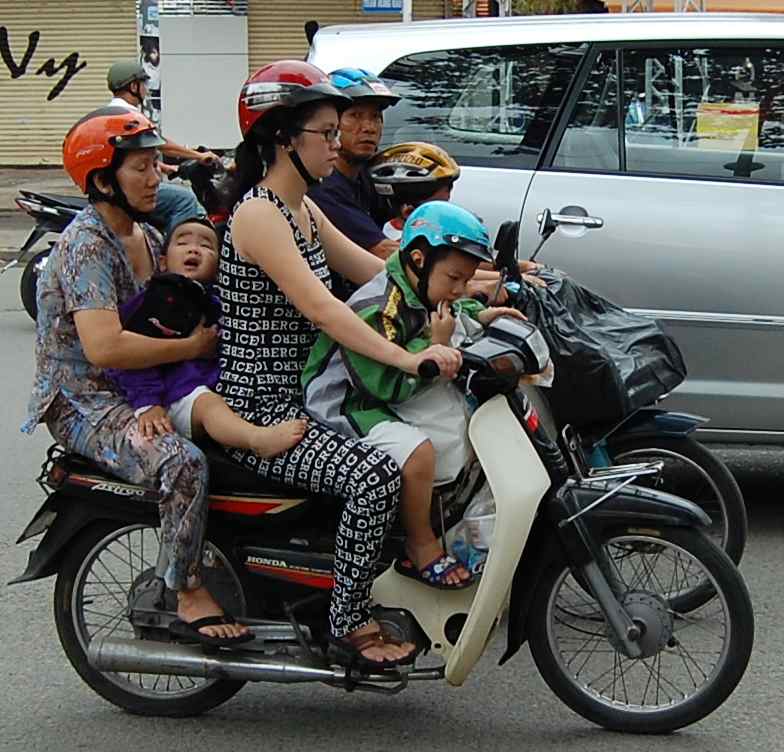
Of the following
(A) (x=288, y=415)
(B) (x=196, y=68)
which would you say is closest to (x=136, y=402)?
(A) (x=288, y=415)

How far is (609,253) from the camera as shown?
5582 mm

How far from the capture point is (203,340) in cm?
392

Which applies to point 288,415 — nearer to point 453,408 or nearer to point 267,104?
point 453,408

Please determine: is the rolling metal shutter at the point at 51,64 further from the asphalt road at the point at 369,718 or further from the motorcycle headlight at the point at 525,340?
the motorcycle headlight at the point at 525,340

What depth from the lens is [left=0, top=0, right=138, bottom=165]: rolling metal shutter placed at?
20.1 meters

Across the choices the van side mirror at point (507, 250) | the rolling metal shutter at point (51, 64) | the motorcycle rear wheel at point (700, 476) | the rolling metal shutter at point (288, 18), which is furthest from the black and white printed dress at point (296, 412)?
the rolling metal shutter at point (51, 64)

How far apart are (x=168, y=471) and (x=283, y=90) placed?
104 cm

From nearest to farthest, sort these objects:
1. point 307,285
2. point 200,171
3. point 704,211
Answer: point 307,285, point 200,171, point 704,211

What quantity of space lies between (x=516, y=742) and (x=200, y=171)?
7.18 feet

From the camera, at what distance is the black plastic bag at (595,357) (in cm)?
432

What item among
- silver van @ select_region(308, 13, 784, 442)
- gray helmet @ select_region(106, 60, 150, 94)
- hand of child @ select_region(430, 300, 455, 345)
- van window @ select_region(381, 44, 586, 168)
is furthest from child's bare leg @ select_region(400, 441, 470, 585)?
gray helmet @ select_region(106, 60, 150, 94)

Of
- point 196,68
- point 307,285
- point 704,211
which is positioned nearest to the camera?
point 307,285

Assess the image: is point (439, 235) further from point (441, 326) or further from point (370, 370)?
point (370, 370)

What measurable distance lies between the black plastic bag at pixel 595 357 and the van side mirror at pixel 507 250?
10 cm
